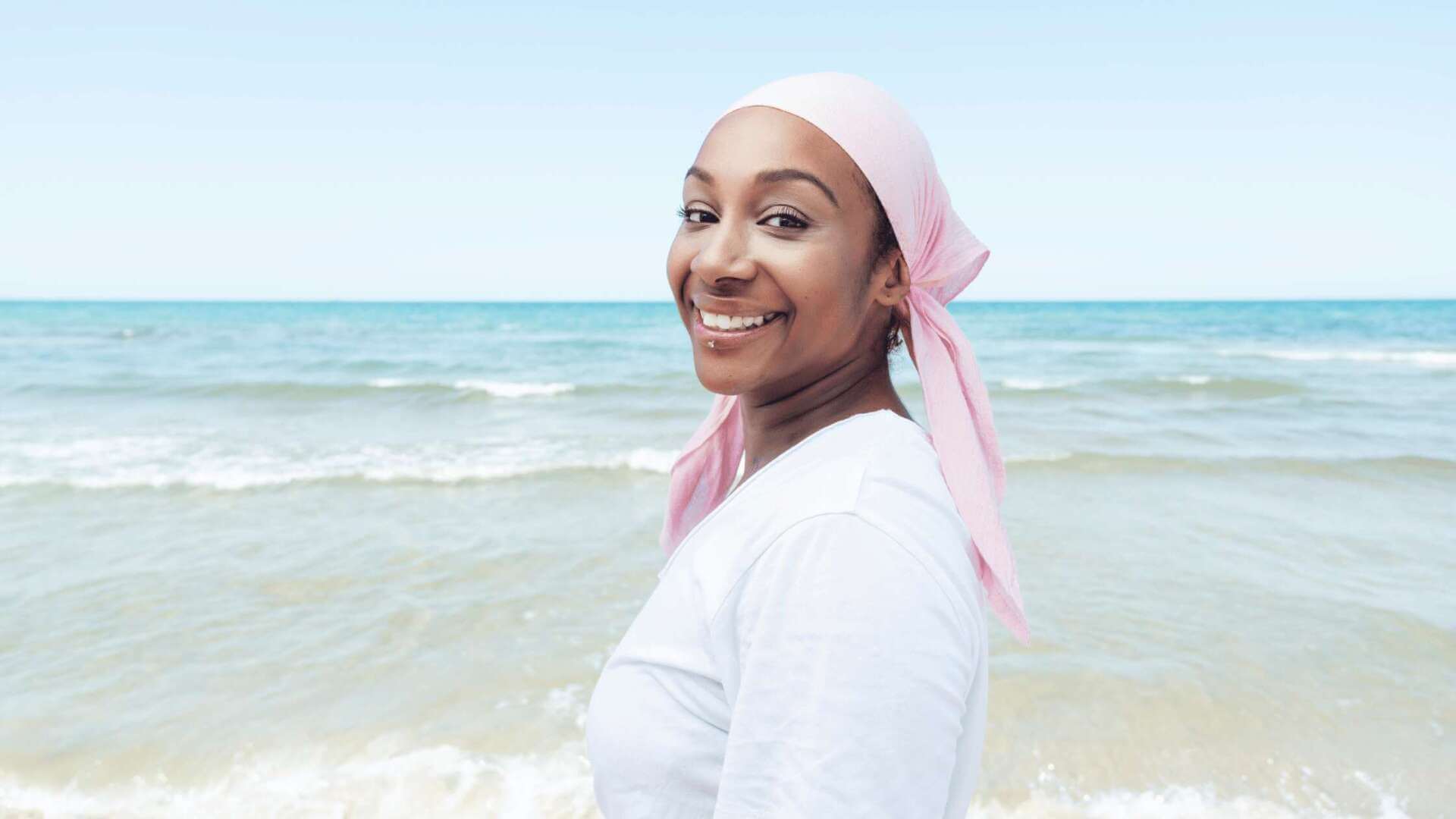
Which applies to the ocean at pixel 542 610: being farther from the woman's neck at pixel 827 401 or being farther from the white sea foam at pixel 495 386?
the white sea foam at pixel 495 386

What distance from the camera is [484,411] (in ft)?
50.0

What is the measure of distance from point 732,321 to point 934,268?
0.35 meters

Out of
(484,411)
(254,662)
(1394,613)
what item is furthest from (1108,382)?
(254,662)

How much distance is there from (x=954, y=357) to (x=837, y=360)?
0.19m

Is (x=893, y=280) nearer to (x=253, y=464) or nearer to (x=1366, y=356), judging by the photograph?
(x=253, y=464)

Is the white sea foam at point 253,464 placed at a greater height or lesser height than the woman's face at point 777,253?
lesser

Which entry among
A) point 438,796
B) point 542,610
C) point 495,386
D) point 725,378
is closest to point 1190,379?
point 495,386

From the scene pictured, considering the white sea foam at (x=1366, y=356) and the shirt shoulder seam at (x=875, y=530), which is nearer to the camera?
the shirt shoulder seam at (x=875, y=530)

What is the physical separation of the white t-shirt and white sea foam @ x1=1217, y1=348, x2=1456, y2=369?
90.8 ft

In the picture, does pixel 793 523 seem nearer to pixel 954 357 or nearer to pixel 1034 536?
pixel 954 357

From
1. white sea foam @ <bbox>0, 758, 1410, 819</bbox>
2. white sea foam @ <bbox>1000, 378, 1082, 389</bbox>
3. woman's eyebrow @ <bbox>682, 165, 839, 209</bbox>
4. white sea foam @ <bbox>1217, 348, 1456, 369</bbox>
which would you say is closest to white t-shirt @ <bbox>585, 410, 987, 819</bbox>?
woman's eyebrow @ <bbox>682, 165, 839, 209</bbox>

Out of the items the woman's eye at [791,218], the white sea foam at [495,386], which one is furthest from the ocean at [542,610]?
the white sea foam at [495,386]

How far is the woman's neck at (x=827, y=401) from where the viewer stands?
150 centimetres

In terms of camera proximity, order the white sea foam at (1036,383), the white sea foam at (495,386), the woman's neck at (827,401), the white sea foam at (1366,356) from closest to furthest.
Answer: the woman's neck at (827,401)
the white sea foam at (495,386)
the white sea foam at (1036,383)
the white sea foam at (1366,356)
